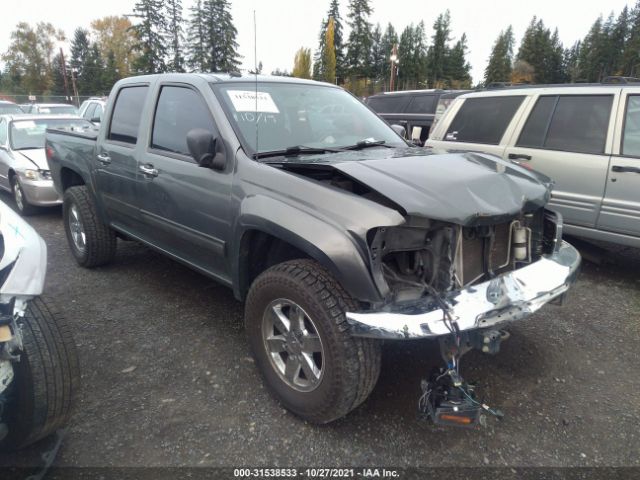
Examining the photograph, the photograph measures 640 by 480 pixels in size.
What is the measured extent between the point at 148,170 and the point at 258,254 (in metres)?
1.36

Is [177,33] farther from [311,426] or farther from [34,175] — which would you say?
[311,426]

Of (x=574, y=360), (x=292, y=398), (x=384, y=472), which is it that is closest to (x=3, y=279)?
(x=292, y=398)

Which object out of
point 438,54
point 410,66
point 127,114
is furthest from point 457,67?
point 127,114

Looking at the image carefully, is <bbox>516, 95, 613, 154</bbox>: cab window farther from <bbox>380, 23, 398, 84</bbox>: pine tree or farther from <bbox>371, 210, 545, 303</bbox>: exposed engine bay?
<bbox>380, 23, 398, 84</bbox>: pine tree

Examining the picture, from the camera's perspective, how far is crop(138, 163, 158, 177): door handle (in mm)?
3559

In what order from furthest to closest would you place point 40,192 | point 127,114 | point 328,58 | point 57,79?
point 57,79 → point 328,58 → point 40,192 → point 127,114

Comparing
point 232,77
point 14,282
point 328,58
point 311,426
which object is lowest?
point 311,426

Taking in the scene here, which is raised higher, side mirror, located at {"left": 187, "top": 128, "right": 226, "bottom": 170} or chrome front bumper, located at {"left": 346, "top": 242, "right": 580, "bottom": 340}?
side mirror, located at {"left": 187, "top": 128, "right": 226, "bottom": 170}

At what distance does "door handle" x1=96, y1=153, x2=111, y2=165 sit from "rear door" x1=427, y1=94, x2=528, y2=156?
383 centimetres

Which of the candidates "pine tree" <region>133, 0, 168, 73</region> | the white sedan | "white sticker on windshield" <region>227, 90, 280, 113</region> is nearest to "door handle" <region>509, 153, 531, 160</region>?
"white sticker on windshield" <region>227, 90, 280, 113</region>

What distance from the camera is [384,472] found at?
7.38 feet

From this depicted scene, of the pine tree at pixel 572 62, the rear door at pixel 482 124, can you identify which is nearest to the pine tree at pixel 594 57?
the pine tree at pixel 572 62

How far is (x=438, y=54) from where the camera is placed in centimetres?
8062

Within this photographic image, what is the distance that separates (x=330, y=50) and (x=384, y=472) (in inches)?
2175
